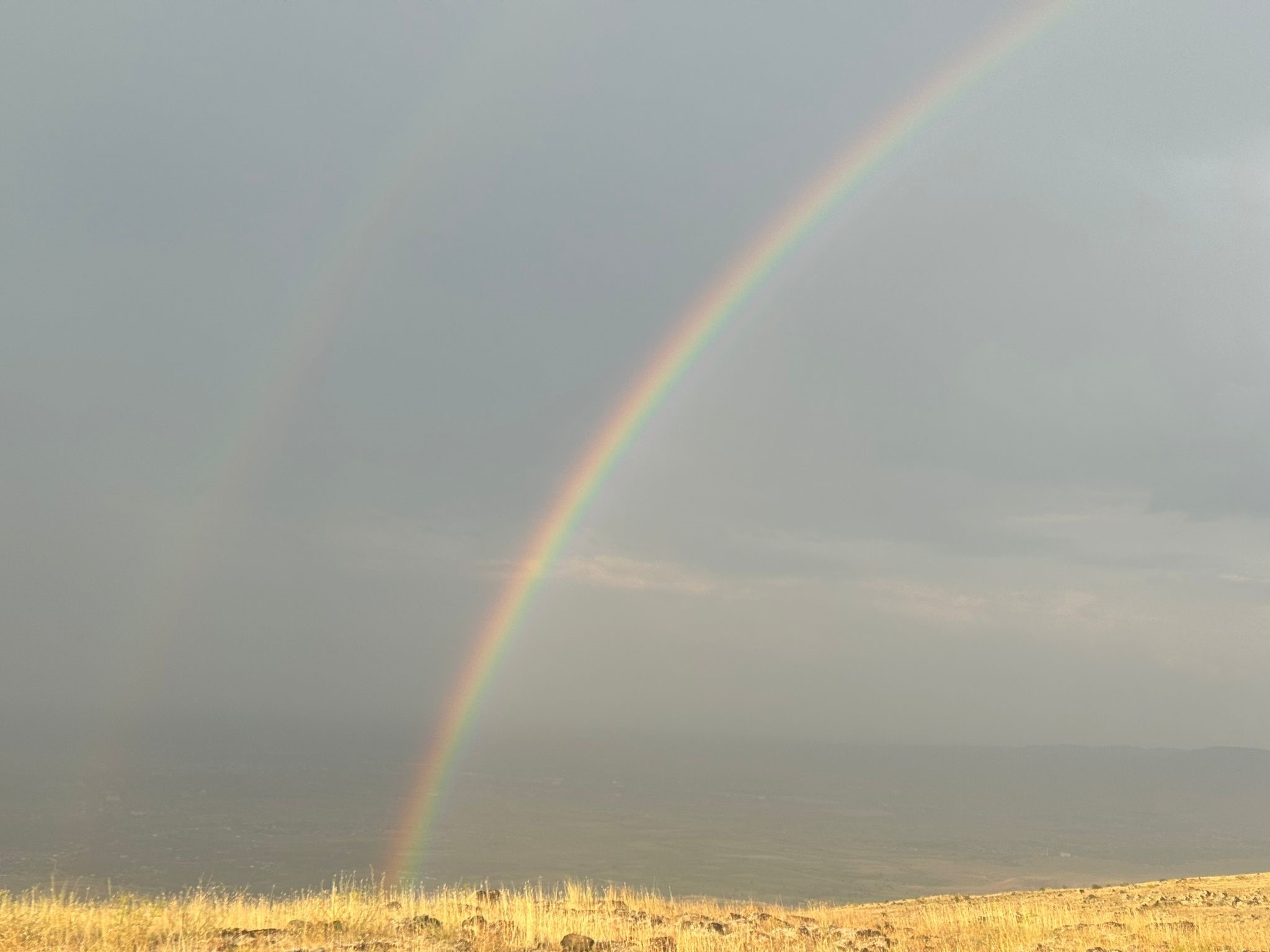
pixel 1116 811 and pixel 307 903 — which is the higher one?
pixel 1116 811

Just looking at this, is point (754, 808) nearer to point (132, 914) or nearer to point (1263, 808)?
point (1263, 808)

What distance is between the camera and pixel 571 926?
43.3 ft

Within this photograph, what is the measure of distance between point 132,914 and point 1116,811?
652ft

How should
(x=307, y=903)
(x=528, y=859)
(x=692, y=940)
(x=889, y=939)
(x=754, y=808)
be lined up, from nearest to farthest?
1. (x=692, y=940)
2. (x=889, y=939)
3. (x=307, y=903)
4. (x=528, y=859)
5. (x=754, y=808)

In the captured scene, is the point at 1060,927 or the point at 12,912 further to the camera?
the point at 1060,927

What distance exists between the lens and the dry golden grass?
11422mm

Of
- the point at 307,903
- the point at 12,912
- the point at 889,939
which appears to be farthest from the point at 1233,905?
the point at 12,912

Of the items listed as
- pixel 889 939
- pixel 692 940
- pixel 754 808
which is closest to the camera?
pixel 692 940

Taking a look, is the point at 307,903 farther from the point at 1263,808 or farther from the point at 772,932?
the point at 1263,808

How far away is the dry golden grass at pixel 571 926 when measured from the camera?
11422mm

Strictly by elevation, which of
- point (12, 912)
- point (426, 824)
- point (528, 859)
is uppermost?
point (426, 824)

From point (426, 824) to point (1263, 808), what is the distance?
556 ft

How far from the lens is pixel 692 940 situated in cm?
1234

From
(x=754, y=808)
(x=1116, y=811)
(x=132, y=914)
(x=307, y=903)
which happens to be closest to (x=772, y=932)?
(x=307, y=903)
